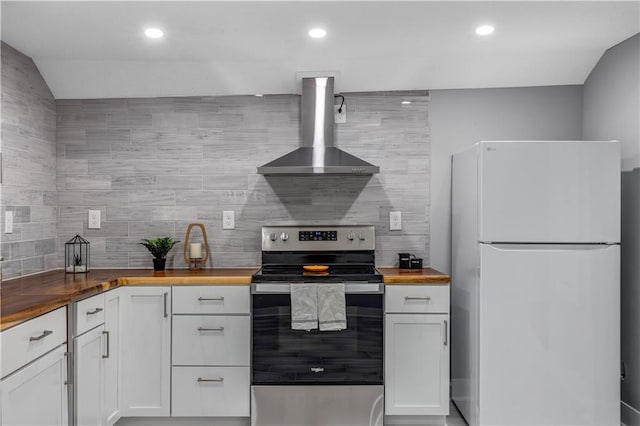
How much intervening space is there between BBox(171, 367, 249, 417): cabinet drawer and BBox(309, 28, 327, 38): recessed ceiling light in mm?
1958

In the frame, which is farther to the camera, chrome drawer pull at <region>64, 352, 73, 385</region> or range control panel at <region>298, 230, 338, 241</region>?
range control panel at <region>298, 230, 338, 241</region>

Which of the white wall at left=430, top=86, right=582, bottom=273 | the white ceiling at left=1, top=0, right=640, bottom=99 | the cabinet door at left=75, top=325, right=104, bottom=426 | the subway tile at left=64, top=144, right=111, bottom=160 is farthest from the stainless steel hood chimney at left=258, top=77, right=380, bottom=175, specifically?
the cabinet door at left=75, top=325, right=104, bottom=426

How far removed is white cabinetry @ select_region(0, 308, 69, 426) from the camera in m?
1.64

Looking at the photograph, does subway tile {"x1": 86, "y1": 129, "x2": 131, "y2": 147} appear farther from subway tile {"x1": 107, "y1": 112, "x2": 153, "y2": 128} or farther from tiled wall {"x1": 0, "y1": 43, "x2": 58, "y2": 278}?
tiled wall {"x1": 0, "y1": 43, "x2": 58, "y2": 278}

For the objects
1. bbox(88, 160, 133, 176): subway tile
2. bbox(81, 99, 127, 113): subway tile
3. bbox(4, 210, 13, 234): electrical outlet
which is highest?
bbox(81, 99, 127, 113): subway tile

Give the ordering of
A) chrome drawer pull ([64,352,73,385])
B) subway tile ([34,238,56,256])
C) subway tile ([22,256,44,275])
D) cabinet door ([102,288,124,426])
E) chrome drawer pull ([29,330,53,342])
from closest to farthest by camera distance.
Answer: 1. chrome drawer pull ([29,330,53,342])
2. chrome drawer pull ([64,352,73,385])
3. cabinet door ([102,288,124,426])
4. subway tile ([22,256,44,275])
5. subway tile ([34,238,56,256])

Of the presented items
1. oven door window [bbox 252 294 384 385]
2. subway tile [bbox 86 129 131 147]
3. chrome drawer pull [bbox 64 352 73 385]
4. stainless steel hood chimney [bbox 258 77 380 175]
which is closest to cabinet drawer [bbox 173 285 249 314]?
oven door window [bbox 252 294 384 385]

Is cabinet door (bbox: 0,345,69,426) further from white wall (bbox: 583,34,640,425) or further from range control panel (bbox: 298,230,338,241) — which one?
white wall (bbox: 583,34,640,425)

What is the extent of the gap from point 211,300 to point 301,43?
1.61 meters

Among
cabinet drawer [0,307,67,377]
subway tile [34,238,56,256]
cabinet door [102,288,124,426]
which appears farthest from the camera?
subway tile [34,238,56,256]

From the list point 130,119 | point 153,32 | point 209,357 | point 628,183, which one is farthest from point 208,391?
point 628,183

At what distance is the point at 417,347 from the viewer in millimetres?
2682

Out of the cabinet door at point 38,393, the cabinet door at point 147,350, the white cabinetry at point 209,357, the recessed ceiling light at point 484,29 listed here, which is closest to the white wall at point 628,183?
the recessed ceiling light at point 484,29

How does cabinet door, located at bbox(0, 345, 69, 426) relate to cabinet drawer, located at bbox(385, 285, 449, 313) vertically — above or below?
below
